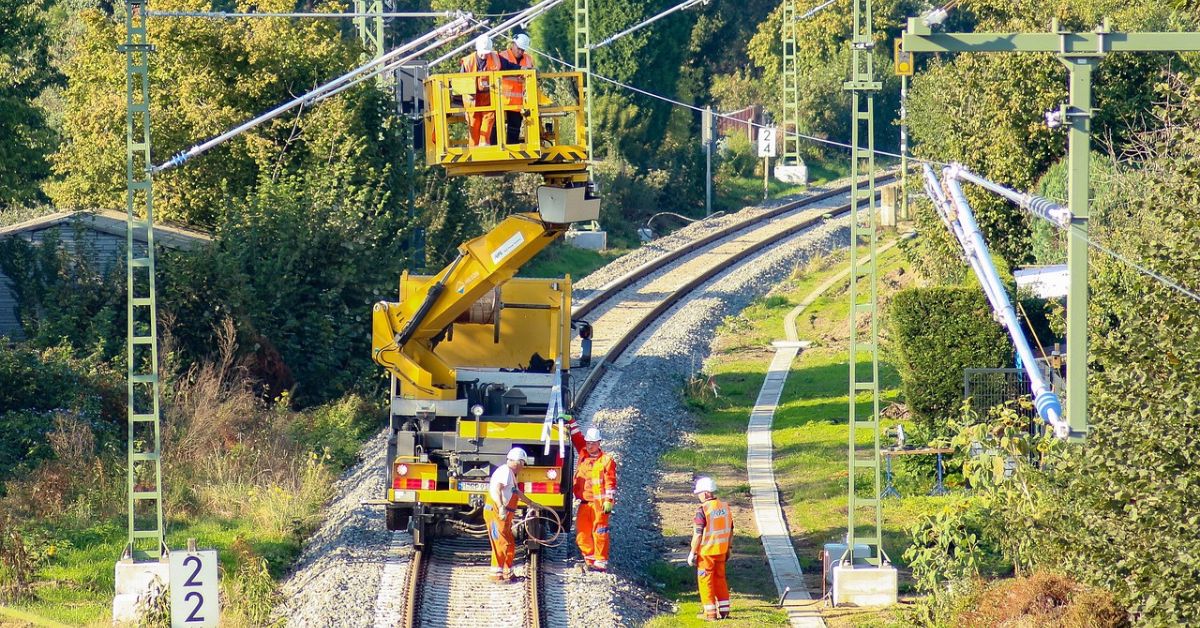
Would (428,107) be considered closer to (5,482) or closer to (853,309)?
(853,309)

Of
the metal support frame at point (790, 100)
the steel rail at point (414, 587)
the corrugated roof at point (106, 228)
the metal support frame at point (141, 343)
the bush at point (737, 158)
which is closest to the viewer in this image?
the metal support frame at point (141, 343)

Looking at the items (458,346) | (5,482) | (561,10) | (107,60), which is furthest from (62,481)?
(561,10)

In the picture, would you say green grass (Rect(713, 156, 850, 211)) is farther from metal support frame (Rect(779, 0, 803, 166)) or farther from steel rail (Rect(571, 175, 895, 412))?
steel rail (Rect(571, 175, 895, 412))

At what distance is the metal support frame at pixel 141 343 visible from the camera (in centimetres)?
1445

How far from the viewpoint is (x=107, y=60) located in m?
33.3

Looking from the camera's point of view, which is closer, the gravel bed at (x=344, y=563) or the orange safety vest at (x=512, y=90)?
the gravel bed at (x=344, y=563)

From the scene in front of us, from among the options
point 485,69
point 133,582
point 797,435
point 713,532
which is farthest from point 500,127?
point 797,435

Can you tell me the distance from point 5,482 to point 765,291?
21.8 metres

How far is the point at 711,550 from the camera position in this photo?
15.3m

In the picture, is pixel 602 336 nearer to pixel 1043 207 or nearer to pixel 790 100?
pixel 1043 207

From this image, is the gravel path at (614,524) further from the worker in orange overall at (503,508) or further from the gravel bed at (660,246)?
the gravel bed at (660,246)

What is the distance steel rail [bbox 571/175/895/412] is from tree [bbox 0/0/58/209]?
10873mm

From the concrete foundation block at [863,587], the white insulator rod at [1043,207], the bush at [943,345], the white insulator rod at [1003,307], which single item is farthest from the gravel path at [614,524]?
the white insulator rod at [1043,207]

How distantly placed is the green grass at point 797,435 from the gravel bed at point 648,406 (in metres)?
0.44
